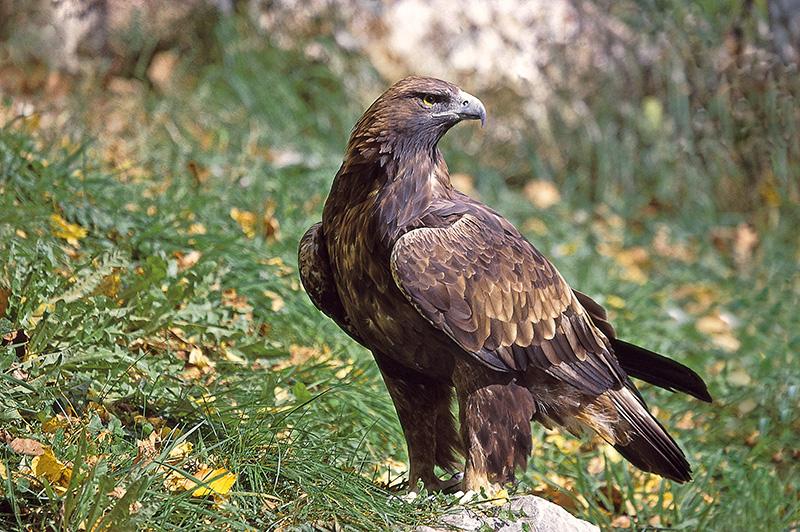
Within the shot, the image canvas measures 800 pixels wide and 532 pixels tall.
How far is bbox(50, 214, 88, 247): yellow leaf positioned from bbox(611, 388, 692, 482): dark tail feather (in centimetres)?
243

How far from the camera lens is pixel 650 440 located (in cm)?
363

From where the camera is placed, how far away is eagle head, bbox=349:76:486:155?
3.29 meters

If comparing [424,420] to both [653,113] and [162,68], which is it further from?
[653,113]

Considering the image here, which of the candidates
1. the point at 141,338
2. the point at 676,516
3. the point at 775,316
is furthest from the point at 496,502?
the point at 775,316

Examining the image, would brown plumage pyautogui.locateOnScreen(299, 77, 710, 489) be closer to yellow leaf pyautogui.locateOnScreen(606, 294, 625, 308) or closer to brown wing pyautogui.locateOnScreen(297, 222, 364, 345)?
brown wing pyautogui.locateOnScreen(297, 222, 364, 345)

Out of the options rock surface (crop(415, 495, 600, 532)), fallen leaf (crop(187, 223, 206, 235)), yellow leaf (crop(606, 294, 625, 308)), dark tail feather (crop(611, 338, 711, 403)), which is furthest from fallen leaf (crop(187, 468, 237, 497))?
yellow leaf (crop(606, 294, 625, 308))

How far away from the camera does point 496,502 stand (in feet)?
10.6

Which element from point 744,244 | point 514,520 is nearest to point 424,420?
point 514,520

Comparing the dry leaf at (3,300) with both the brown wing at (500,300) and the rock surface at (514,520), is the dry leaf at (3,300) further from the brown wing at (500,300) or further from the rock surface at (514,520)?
the rock surface at (514,520)

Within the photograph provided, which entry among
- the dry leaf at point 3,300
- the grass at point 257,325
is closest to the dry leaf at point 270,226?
the grass at point 257,325

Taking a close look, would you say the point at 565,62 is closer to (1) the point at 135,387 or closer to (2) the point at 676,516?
(2) the point at 676,516

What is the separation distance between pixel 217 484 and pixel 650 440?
153cm

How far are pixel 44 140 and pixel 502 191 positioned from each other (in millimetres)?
3425

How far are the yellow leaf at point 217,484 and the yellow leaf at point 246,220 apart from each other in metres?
2.49
